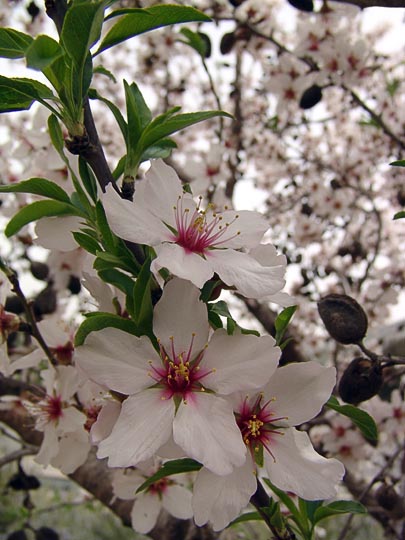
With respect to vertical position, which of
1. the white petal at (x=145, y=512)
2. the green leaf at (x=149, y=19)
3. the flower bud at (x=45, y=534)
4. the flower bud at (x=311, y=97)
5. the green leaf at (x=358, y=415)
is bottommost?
the flower bud at (x=45, y=534)

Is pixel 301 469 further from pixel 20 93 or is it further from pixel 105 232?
pixel 20 93

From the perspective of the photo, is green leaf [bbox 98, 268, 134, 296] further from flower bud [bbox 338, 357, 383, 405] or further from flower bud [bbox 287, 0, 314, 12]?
flower bud [bbox 287, 0, 314, 12]

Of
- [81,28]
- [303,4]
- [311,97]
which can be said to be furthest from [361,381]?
[311,97]

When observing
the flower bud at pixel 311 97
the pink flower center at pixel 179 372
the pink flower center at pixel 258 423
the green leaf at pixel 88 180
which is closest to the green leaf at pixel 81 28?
the green leaf at pixel 88 180

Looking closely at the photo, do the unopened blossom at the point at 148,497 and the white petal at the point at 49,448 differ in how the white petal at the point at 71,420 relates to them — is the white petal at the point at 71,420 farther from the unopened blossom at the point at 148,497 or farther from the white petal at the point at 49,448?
the unopened blossom at the point at 148,497

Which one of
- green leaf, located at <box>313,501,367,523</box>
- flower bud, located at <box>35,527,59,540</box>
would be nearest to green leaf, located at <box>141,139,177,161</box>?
green leaf, located at <box>313,501,367,523</box>

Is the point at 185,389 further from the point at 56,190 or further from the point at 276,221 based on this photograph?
the point at 276,221
